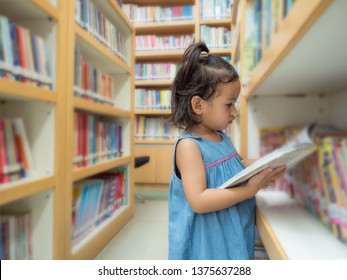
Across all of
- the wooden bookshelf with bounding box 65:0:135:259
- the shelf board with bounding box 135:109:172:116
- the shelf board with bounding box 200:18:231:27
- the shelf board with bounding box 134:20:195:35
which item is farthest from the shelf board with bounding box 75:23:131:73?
the shelf board with bounding box 200:18:231:27

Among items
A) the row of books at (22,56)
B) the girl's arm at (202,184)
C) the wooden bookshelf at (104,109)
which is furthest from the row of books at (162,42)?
the girl's arm at (202,184)

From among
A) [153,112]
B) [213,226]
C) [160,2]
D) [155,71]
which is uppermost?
[160,2]

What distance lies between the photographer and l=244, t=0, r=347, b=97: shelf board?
0.30 meters

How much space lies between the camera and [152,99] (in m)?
2.71

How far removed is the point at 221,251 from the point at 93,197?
0.90m

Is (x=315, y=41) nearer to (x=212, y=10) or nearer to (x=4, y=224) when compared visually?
(x=4, y=224)

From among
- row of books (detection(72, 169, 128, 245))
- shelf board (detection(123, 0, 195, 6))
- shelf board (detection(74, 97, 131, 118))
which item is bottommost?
row of books (detection(72, 169, 128, 245))

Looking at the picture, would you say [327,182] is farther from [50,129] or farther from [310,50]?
[50,129]

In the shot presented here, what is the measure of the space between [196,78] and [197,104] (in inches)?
3.1

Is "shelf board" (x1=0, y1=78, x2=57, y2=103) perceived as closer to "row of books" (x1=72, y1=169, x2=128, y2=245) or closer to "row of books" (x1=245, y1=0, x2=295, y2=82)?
"row of books" (x1=72, y1=169, x2=128, y2=245)

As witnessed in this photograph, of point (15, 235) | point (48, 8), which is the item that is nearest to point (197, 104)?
point (48, 8)

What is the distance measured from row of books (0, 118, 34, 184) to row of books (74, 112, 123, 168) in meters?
0.28

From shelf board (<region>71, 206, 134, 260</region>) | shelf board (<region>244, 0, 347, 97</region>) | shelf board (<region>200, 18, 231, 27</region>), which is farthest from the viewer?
shelf board (<region>200, 18, 231, 27</region>)

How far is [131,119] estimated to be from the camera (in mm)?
1867
